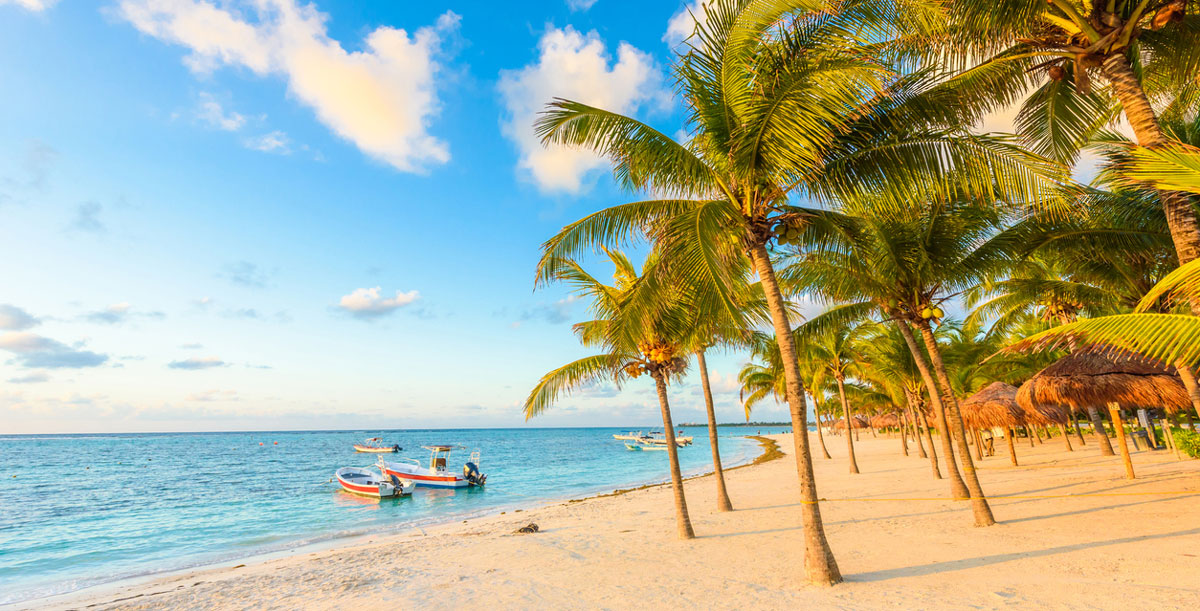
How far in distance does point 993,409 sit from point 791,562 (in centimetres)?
1279

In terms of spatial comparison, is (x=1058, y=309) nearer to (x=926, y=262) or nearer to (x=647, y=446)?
(x=926, y=262)

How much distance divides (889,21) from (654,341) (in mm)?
6082

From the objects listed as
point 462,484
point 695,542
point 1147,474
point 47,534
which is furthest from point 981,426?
point 47,534

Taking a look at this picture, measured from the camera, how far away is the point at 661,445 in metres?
66.4

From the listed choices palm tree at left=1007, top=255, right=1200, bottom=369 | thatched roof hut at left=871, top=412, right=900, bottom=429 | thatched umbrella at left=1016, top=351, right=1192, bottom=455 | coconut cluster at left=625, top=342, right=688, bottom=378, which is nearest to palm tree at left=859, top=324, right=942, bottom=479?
thatched umbrella at left=1016, top=351, right=1192, bottom=455

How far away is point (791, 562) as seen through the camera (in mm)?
7352

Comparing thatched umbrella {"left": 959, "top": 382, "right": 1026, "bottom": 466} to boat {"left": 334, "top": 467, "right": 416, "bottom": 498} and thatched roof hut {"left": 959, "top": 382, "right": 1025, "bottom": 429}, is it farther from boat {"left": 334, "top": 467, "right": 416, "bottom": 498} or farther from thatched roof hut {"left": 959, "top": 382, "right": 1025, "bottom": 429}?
boat {"left": 334, "top": 467, "right": 416, "bottom": 498}

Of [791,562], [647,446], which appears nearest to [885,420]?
[647,446]

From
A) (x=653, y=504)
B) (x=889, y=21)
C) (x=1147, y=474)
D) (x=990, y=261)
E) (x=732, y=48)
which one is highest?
(x=889, y=21)

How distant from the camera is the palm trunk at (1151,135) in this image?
5027 millimetres

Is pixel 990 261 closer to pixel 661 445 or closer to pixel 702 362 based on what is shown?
pixel 702 362

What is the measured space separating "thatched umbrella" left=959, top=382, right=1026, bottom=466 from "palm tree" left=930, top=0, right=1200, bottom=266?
1021 centimetres

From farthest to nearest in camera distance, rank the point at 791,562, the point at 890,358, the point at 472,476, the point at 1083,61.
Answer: the point at 472,476
the point at 890,358
the point at 791,562
the point at 1083,61

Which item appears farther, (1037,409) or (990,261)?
(1037,409)
